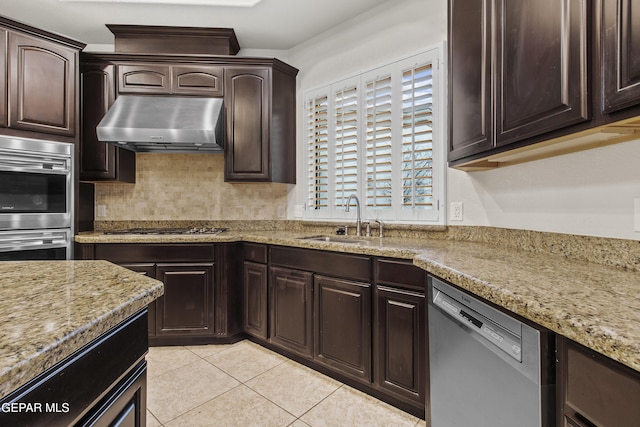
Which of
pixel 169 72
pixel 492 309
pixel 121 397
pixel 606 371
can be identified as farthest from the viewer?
pixel 169 72

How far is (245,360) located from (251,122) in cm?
203

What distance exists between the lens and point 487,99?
1458mm

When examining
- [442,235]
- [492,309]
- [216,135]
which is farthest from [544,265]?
[216,135]

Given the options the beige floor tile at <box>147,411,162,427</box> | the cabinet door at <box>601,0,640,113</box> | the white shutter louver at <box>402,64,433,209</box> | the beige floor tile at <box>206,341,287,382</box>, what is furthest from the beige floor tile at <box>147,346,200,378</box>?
the cabinet door at <box>601,0,640,113</box>

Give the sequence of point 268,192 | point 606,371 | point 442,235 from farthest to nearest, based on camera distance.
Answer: point 268,192, point 442,235, point 606,371

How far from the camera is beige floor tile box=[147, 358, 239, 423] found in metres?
1.75

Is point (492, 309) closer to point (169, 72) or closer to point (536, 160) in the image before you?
point (536, 160)

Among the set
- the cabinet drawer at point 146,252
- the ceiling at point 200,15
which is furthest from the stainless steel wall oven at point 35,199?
the ceiling at point 200,15

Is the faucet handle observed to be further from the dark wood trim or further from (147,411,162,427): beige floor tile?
the dark wood trim

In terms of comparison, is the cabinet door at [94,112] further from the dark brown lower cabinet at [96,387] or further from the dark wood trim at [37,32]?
the dark brown lower cabinet at [96,387]

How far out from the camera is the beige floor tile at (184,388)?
5.75ft

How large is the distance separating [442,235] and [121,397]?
6.58 ft

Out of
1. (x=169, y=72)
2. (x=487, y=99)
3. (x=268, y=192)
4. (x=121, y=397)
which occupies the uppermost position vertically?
(x=169, y=72)

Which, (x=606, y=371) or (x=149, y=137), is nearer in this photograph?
(x=606, y=371)
